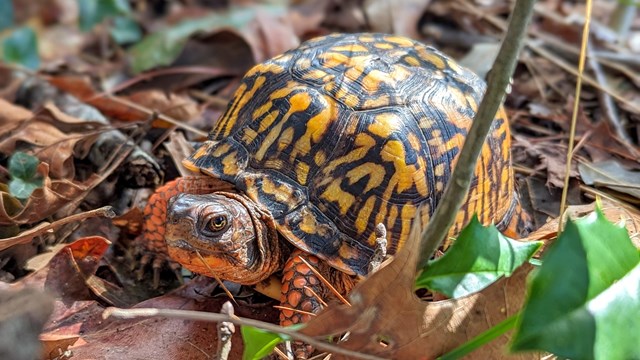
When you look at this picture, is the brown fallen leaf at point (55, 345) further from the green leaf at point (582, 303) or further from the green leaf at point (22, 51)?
the green leaf at point (22, 51)

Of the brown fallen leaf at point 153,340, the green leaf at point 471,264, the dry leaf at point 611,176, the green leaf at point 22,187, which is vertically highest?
the green leaf at point 471,264

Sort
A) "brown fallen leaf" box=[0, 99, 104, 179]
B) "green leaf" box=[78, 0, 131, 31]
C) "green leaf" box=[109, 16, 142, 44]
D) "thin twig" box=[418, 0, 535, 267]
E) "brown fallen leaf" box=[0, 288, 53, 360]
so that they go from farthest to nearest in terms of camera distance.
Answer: "green leaf" box=[109, 16, 142, 44]
"green leaf" box=[78, 0, 131, 31]
"brown fallen leaf" box=[0, 99, 104, 179]
"brown fallen leaf" box=[0, 288, 53, 360]
"thin twig" box=[418, 0, 535, 267]

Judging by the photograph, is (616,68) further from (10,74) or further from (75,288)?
(10,74)

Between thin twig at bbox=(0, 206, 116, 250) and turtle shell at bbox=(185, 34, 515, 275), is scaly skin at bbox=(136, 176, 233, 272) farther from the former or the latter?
thin twig at bbox=(0, 206, 116, 250)

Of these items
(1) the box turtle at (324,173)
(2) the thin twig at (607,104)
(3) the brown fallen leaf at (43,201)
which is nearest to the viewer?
(1) the box turtle at (324,173)

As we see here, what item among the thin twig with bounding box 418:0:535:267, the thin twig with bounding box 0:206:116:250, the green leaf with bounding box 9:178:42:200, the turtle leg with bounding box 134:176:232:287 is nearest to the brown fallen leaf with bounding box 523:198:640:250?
the thin twig with bounding box 418:0:535:267

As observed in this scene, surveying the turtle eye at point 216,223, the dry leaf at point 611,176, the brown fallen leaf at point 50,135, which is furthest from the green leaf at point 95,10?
the dry leaf at point 611,176

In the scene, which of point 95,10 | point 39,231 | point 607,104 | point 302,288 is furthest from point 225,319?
point 95,10
